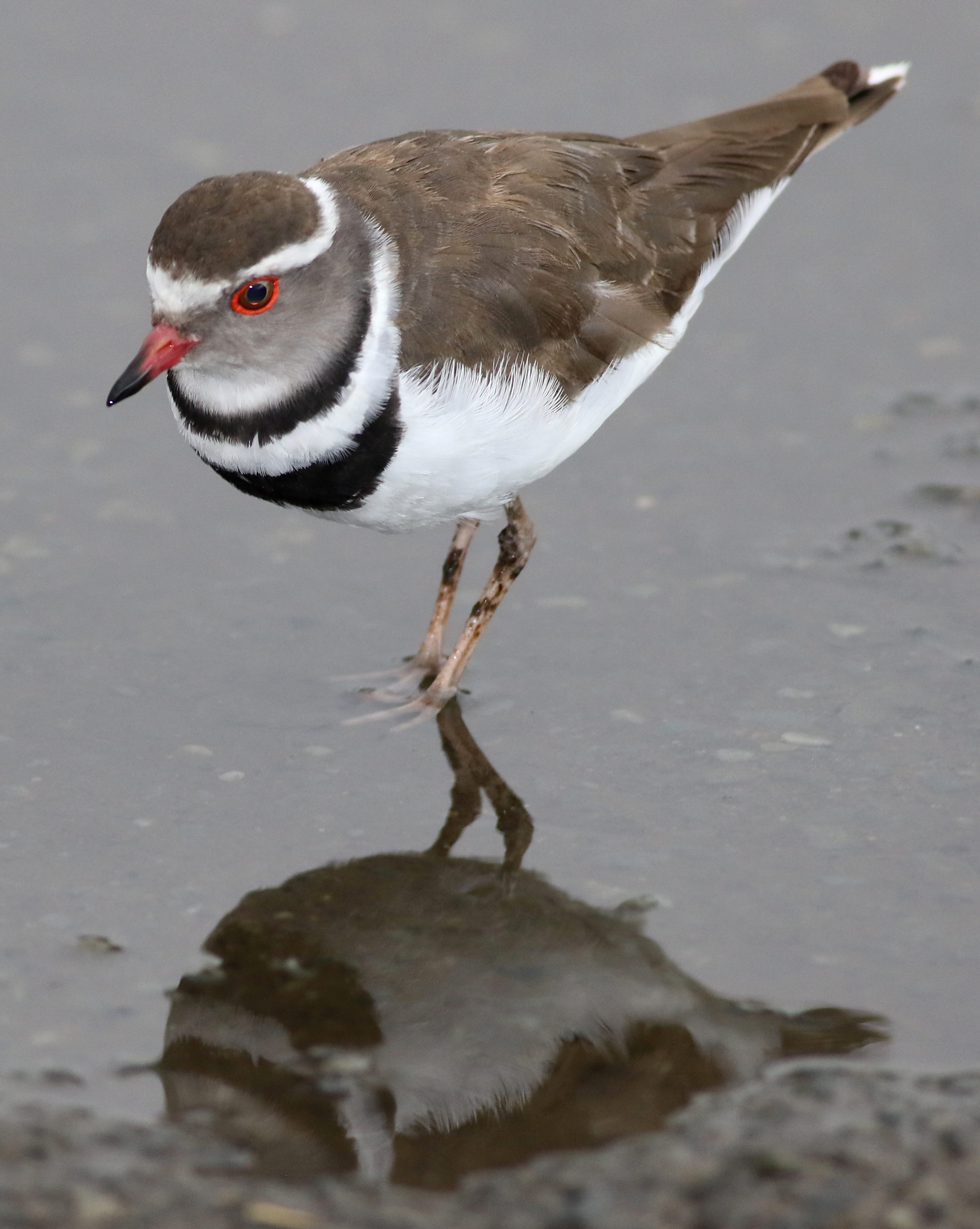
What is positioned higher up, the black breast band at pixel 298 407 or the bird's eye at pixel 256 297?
the bird's eye at pixel 256 297

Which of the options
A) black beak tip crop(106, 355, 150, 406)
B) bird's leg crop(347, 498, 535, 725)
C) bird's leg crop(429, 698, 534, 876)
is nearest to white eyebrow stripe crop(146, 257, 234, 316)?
black beak tip crop(106, 355, 150, 406)

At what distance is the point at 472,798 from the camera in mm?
5852

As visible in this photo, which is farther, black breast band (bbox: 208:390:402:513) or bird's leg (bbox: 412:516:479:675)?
bird's leg (bbox: 412:516:479:675)

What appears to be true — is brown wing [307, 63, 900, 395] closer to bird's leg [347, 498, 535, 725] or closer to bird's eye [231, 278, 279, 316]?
bird's eye [231, 278, 279, 316]

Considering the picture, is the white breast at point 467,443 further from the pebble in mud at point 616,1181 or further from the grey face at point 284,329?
the pebble in mud at point 616,1181

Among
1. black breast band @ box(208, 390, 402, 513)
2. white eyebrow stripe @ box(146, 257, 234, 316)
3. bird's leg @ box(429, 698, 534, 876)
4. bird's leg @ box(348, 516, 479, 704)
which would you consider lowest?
bird's leg @ box(429, 698, 534, 876)

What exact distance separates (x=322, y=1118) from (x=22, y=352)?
480cm

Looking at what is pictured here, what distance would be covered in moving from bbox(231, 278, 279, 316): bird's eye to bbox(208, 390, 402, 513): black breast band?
49 cm

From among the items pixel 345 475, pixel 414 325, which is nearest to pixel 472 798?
pixel 345 475

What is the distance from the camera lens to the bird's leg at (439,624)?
258 inches

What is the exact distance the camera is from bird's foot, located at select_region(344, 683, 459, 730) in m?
6.22

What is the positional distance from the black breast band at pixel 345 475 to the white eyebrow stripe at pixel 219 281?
526mm

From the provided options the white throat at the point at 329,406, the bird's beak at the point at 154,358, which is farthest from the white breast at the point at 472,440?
the bird's beak at the point at 154,358

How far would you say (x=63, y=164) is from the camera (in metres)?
9.20
